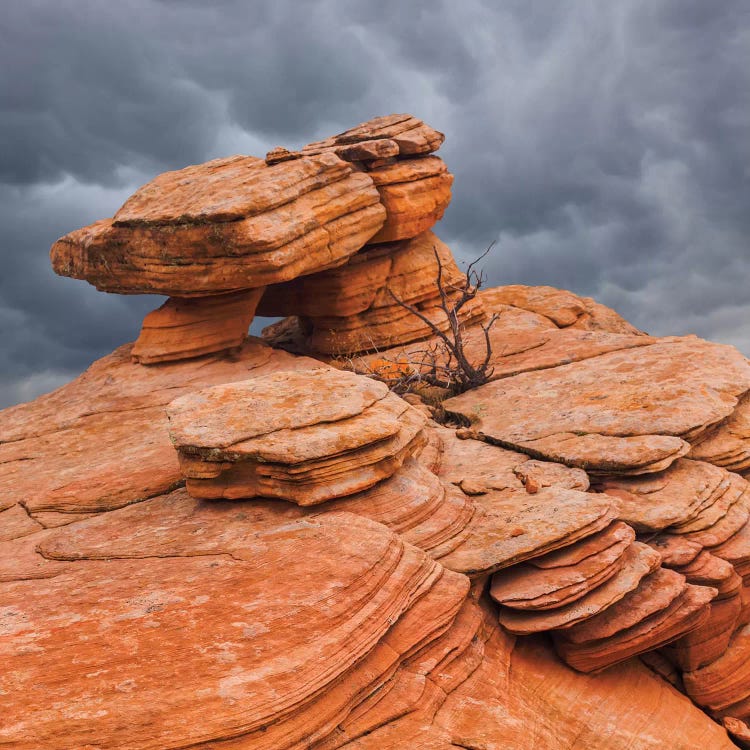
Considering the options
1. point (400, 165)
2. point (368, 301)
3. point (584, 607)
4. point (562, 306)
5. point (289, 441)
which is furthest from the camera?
point (562, 306)

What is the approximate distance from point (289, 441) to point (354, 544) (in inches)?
63.8

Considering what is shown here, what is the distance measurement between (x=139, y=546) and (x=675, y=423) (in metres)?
8.19

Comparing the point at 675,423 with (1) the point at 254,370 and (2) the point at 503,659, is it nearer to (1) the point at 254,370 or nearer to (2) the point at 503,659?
(2) the point at 503,659

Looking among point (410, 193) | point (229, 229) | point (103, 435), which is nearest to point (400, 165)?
point (410, 193)

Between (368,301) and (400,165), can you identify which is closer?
(400,165)

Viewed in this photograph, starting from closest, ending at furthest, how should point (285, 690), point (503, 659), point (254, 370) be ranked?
point (285, 690)
point (503, 659)
point (254, 370)

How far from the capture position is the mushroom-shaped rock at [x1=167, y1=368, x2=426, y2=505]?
8.84 m

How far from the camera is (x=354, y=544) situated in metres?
7.98

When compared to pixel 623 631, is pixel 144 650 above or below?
below

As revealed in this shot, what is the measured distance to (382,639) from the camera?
7.39 m

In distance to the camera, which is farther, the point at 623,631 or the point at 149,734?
the point at 623,631

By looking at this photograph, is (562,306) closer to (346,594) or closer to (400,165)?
(400,165)

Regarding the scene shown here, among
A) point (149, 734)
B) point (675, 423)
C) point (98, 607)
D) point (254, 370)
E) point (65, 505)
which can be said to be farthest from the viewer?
point (254, 370)

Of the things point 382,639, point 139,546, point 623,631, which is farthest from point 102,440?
point 623,631
